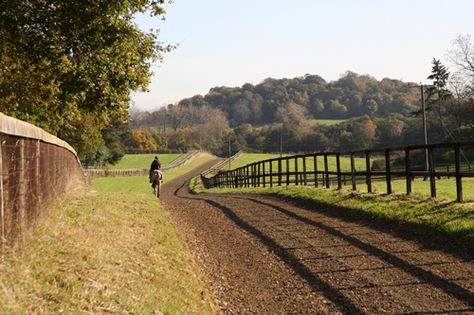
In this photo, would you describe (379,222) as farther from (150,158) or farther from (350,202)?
(150,158)

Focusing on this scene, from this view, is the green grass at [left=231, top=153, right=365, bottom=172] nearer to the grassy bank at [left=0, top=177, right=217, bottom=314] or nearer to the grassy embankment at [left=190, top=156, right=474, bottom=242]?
the grassy embankment at [left=190, top=156, right=474, bottom=242]

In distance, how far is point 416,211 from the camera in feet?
38.2

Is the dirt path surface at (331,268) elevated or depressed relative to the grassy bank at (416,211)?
depressed

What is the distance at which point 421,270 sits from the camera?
751 cm

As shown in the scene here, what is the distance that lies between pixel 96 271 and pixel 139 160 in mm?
105175

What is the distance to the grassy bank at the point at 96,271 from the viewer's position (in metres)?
4.54

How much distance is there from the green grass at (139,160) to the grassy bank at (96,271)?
91.2 meters

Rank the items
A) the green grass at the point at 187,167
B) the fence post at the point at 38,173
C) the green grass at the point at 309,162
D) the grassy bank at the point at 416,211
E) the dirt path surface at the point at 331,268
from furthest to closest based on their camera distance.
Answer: the green grass at the point at 309,162 → the green grass at the point at 187,167 → the grassy bank at the point at 416,211 → the fence post at the point at 38,173 → the dirt path surface at the point at 331,268

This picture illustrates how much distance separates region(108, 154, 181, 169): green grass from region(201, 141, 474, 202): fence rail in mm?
32566

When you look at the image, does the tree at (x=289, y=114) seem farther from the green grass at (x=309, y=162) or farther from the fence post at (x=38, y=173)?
the fence post at (x=38, y=173)

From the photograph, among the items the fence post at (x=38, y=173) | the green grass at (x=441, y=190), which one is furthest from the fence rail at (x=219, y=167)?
the fence post at (x=38, y=173)

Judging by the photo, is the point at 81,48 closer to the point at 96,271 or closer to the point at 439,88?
the point at 96,271

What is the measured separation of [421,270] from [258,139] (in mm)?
136568

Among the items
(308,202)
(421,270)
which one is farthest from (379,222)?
(308,202)
